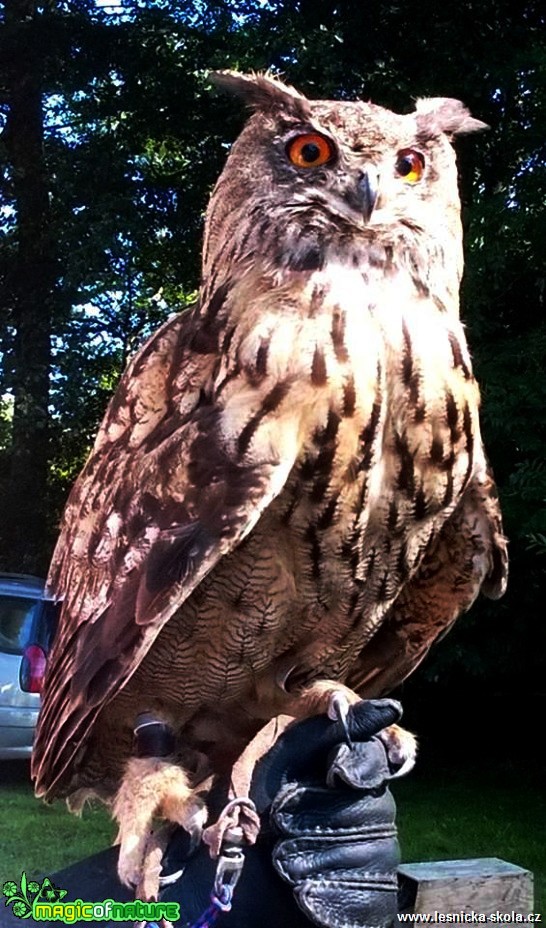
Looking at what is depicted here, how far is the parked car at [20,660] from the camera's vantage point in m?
5.80

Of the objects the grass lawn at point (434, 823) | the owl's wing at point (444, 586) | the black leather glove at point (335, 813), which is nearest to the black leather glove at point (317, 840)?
the black leather glove at point (335, 813)

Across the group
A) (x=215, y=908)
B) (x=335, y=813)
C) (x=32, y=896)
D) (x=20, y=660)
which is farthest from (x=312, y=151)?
(x=20, y=660)

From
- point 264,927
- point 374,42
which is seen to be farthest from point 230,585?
point 374,42

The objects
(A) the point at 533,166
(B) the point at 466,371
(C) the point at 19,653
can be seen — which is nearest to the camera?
(B) the point at 466,371

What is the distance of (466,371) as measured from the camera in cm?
156

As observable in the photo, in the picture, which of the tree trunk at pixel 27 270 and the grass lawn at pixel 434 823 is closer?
the grass lawn at pixel 434 823

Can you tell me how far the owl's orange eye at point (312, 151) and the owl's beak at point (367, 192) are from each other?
3.6 inches

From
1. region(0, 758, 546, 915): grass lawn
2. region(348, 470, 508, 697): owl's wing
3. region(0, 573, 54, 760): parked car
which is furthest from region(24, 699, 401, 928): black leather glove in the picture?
region(0, 573, 54, 760): parked car

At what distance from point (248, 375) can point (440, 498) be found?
0.37m

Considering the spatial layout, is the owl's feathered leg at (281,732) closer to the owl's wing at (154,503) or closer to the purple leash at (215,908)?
the purple leash at (215,908)

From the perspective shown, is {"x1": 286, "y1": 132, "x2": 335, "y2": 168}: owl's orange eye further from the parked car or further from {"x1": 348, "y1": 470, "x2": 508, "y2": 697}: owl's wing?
the parked car

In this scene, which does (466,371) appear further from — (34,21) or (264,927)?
(34,21)

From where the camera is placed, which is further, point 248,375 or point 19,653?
point 19,653

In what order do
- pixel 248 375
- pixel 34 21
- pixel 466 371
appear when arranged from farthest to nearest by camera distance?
pixel 34 21 → pixel 466 371 → pixel 248 375
